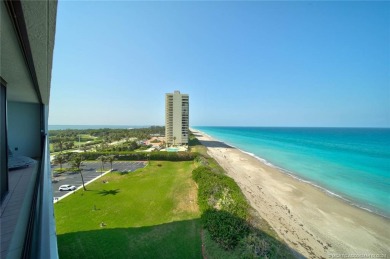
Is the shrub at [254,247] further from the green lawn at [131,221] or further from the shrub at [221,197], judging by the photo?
the green lawn at [131,221]

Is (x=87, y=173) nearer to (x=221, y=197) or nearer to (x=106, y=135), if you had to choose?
(x=221, y=197)

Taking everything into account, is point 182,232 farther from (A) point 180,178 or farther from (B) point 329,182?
(B) point 329,182


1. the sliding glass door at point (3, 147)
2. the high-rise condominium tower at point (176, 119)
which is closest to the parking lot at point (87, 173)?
the sliding glass door at point (3, 147)

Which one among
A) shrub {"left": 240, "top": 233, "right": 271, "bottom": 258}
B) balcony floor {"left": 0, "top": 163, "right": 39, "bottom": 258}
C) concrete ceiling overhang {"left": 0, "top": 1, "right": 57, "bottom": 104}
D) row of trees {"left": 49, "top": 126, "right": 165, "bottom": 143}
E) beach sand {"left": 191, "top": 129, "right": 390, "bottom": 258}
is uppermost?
concrete ceiling overhang {"left": 0, "top": 1, "right": 57, "bottom": 104}

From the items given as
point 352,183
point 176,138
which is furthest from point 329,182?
point 176,138

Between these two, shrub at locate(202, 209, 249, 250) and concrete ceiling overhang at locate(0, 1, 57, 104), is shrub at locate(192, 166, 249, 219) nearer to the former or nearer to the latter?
shrub at locate(202, 209, 249, 250)

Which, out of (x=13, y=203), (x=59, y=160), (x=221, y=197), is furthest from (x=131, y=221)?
(x=59, y=160)

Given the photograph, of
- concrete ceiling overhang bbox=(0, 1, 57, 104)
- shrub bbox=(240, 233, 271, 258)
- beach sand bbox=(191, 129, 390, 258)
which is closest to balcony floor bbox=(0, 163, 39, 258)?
concrete ceiling overhang bbox=(0, 1, 57, 104)
